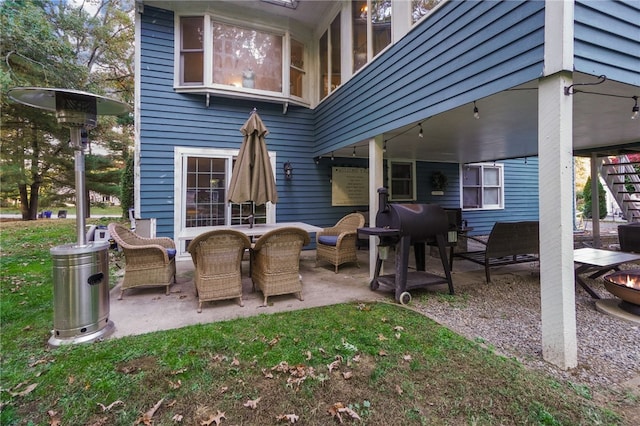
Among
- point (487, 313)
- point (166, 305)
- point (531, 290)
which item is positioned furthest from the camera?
point (531, 290)

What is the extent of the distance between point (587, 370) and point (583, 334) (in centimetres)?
75

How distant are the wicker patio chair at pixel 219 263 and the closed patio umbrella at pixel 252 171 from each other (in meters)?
1.09

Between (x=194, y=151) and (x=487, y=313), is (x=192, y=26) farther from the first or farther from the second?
(x=487, y=313)

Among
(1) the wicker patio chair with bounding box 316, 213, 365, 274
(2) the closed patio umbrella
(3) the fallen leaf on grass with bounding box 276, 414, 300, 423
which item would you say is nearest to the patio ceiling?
(1) the wicker patio chair with bounding box 316, 213, 365, 274

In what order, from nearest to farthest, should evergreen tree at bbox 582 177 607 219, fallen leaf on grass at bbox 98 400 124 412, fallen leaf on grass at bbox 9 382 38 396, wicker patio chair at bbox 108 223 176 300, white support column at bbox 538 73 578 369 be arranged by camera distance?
fallen leaf on grass at bbox 98 400 124 412, fallen leaf on grass at bbox 9 382 38 396, white support column at bbox 538 73 578 369, wicker patio chair at bbox 108 223 176 300, evergreen tree at bbox 582 177 607 219

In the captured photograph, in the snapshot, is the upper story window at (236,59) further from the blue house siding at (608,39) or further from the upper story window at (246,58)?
the blue house siding at (608,39)

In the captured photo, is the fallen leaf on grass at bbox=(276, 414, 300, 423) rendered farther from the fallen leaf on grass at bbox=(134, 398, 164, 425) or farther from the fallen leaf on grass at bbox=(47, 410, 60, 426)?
the fallen leaf on grass at bbox=(47, 410, 60, 426)

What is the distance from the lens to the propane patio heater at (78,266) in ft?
8.25

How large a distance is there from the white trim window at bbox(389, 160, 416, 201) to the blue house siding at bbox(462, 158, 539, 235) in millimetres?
2082

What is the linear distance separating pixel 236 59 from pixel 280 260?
503 cm

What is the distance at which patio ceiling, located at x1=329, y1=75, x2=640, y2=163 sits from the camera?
10.3 ft

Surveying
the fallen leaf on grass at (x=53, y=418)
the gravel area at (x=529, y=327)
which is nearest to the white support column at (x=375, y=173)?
the gravel area at (x=529, y=327)

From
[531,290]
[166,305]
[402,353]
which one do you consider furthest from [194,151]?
[531,290]

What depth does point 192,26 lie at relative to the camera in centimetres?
597
